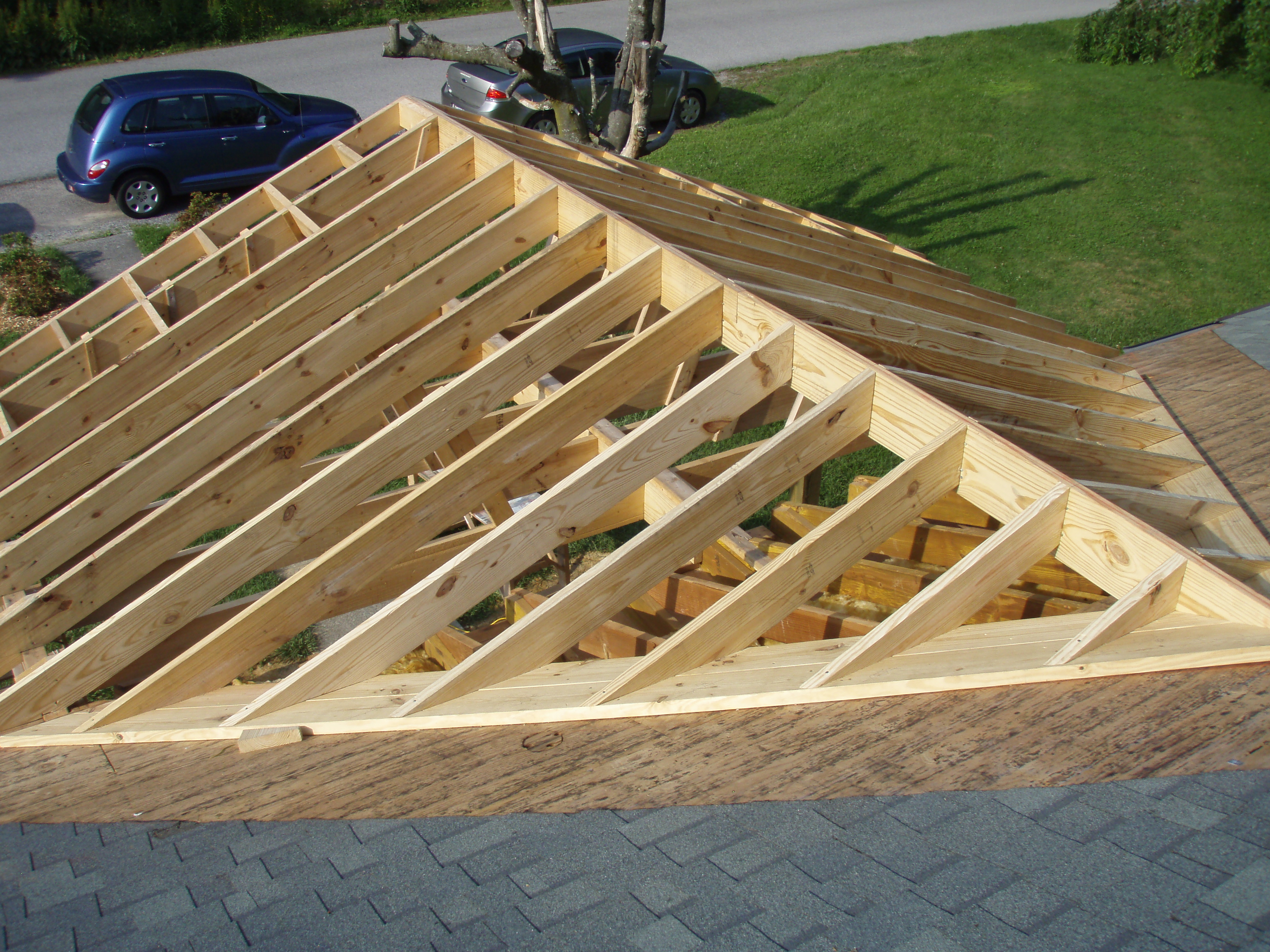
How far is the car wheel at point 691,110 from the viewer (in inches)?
697

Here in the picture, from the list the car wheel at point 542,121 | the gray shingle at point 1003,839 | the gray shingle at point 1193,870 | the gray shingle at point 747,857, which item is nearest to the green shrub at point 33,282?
the car wheel at point 542,121

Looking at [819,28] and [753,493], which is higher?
[819,28]

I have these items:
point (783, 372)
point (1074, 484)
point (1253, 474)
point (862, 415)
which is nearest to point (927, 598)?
point (1074, 484)

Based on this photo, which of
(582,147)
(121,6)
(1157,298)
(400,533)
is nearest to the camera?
(400,533)

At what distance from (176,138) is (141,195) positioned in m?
1.04

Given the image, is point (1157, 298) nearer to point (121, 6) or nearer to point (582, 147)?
point (582, 147)

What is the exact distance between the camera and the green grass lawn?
13.1 metres

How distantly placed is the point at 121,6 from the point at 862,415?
25.7 meters

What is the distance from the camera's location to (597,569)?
9.61 ft

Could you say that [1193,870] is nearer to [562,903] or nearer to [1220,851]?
[1220,851]

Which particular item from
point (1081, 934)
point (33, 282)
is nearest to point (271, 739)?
point (1081, 934)

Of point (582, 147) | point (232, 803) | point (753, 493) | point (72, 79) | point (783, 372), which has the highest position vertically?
point (72, 79)

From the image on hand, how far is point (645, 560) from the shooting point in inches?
118

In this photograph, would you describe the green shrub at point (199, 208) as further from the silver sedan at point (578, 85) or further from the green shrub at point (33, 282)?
the silver sedan at point (578, 85)
